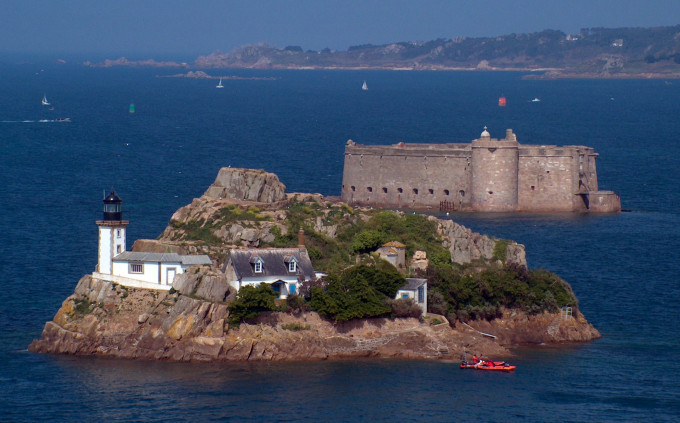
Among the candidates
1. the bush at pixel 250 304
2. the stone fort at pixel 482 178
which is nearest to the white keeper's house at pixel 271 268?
the bush at pixel 250 304

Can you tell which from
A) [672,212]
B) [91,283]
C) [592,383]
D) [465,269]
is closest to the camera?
[592,383]

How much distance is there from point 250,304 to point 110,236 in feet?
28.8

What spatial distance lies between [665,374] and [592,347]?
526 cm

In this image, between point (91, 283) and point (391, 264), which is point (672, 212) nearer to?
point (391, 264)

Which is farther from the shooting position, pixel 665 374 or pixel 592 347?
pixel 592 347

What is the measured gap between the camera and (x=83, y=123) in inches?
7810

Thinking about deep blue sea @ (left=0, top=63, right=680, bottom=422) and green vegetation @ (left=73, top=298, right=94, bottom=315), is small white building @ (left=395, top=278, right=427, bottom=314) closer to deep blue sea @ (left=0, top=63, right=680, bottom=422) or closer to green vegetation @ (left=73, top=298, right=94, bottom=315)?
deep blue sea @ (left=0, top=63, right=680, bottom=422)

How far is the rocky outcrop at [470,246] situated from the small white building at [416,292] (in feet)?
22.7

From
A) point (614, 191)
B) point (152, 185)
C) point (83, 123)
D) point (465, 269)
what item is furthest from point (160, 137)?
point (465, 269)

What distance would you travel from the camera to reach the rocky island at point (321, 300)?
64688 mm

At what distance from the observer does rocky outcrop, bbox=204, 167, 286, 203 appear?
7850cm

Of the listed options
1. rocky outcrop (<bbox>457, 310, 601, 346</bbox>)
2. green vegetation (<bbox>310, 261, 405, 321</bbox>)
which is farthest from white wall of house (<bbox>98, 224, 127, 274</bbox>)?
rocky outcrop (<bbox>457, 310, 601, 346</bbox>)

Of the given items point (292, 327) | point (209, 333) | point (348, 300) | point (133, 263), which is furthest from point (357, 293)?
point (133, 263)

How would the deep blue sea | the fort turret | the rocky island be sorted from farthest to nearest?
the fort turret
the rocky island
the deep blue sea
